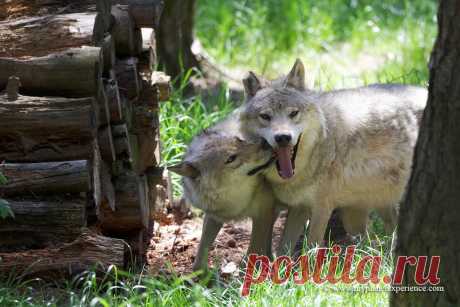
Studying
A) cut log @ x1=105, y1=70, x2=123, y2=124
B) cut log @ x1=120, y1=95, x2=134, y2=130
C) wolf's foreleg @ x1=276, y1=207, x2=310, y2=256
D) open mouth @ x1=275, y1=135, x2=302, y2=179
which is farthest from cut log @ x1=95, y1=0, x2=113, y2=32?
wolf's foreleg @ x1=276, y1=207, x2=310, y2=256

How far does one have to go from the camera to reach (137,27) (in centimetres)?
605

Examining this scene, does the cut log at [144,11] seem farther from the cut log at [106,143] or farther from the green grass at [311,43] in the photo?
the green grass at [311,43]

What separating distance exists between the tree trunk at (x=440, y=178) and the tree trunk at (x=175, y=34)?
16.7 feet

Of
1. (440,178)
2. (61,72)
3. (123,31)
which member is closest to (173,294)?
(61,72)

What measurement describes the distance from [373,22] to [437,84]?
8.29m

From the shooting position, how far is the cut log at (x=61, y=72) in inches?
187

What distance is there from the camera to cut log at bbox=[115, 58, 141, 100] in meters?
5.78

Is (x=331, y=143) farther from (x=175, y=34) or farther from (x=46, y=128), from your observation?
(x=175, y=34)

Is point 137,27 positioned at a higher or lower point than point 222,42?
higher

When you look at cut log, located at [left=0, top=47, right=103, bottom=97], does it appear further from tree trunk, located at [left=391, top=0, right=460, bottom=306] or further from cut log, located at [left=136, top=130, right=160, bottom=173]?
tree trunk, located at [left=391, top=0, right=460, bottom=306]

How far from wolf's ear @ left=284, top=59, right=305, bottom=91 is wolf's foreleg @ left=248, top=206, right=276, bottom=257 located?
0.99m

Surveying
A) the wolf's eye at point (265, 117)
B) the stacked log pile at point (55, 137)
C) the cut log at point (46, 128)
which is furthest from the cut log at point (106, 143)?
the wolf's eye at point (265, 117)

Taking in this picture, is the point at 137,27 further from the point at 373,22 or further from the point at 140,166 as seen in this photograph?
the point at 373,22

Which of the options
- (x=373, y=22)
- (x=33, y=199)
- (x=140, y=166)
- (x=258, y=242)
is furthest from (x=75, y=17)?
(x=373, y=22)
